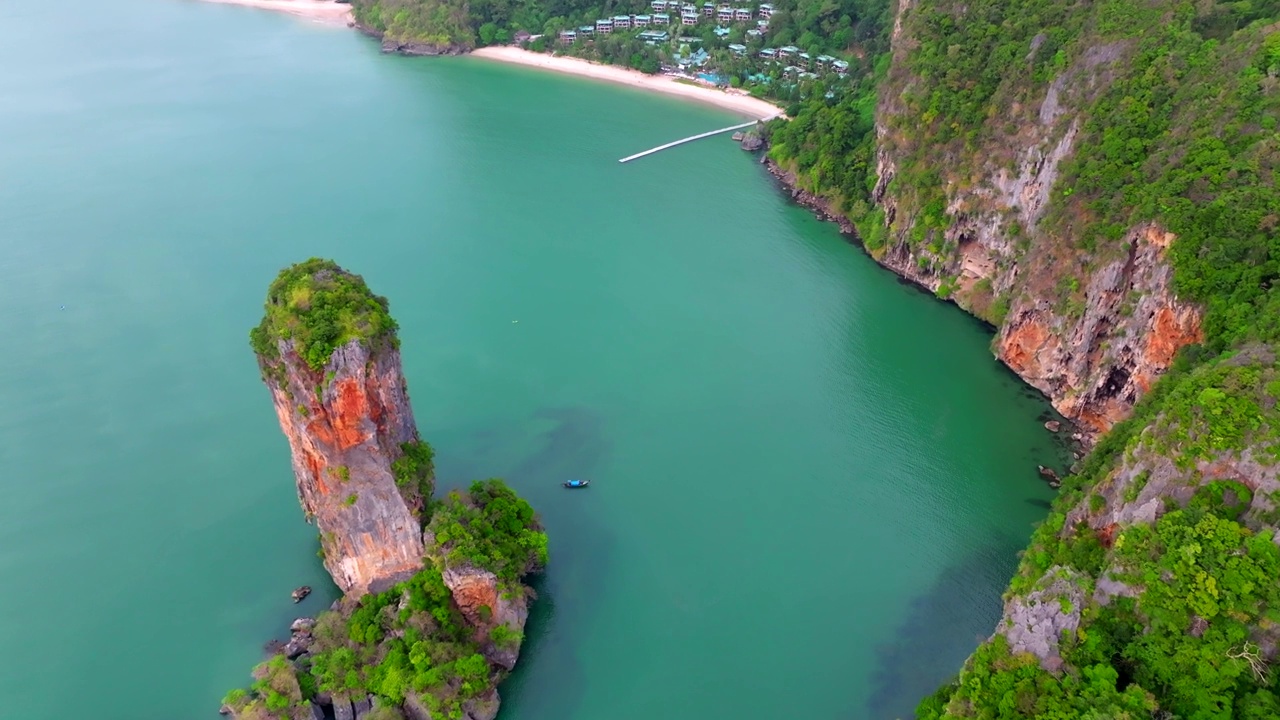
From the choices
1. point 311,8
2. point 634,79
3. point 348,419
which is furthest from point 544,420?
point 311,8

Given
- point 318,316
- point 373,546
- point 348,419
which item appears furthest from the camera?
point 373,546

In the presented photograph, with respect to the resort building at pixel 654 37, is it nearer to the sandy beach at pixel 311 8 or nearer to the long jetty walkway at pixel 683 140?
the long jetty walkway at pixel 683 140

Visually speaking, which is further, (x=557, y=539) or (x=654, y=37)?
(x=654, y=37)

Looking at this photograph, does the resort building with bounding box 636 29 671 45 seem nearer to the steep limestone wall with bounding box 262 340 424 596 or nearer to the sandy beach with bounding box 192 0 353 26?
the sandy beach with bounding box 192 0 353 26

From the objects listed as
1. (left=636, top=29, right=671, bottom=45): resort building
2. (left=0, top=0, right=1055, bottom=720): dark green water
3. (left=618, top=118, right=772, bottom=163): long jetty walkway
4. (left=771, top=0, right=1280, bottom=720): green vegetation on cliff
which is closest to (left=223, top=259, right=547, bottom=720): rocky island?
(left=0, top=0, right=1055, bottom=720): dark green water

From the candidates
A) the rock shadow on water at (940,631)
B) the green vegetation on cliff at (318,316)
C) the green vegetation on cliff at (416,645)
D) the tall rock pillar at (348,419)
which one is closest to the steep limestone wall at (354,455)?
the tall rock pillar at (348,419)

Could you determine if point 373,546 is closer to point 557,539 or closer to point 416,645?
point 416,645
